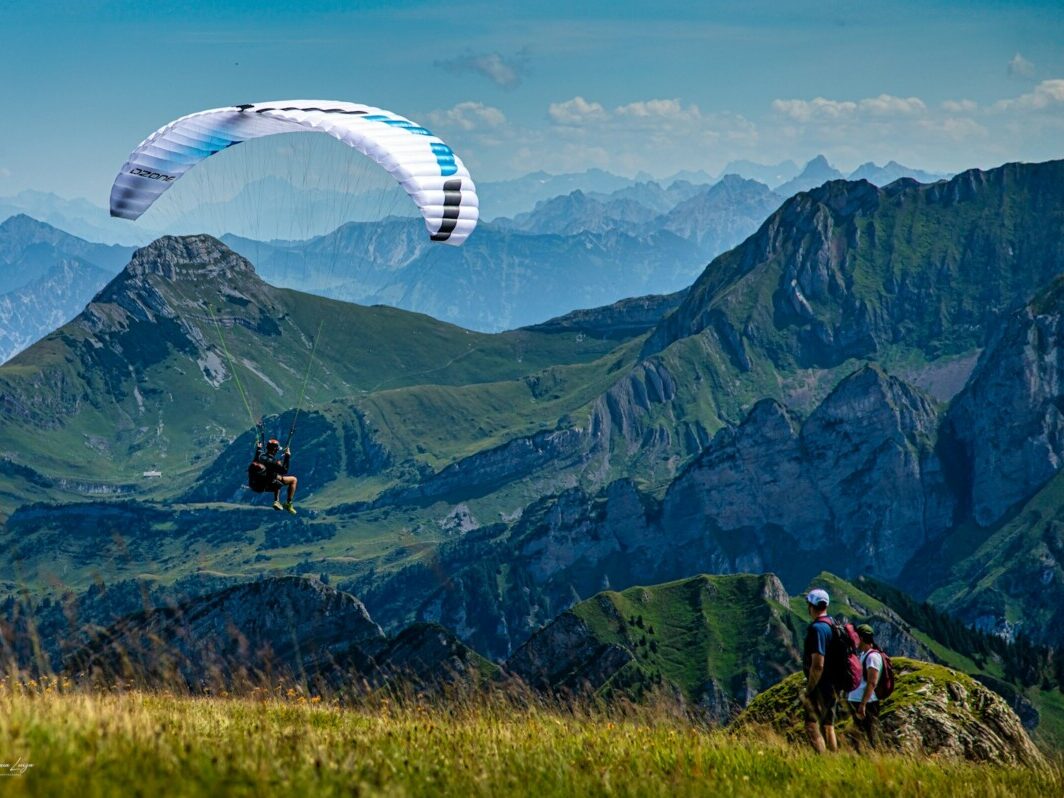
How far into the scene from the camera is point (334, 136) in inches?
1626

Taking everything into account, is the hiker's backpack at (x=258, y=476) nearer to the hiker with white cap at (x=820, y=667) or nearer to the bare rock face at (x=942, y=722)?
the bare rock face at (x=942, y=722)

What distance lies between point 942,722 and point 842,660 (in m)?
2.51

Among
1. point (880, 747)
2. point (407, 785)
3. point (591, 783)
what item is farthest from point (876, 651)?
point (407, 785)

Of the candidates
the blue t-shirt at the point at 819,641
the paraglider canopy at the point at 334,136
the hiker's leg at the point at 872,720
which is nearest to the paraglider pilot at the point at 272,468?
the paraglider canopy at the point at 334,136

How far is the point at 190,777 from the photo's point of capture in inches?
448

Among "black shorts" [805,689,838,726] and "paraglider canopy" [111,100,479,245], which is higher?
"paraglider canopy" [111,100,479,245]

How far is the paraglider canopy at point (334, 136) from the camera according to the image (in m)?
41.1

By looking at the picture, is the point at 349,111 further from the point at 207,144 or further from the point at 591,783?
the point at 591,783

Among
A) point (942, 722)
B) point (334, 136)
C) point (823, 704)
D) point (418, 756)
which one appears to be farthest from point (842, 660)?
point (334, 136)

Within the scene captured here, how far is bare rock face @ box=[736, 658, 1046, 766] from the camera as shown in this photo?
21.1 metres

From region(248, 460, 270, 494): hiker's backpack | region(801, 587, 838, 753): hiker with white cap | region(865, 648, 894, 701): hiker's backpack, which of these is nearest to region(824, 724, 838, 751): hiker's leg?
region(801, 587, 838, 753): hiker with white cap

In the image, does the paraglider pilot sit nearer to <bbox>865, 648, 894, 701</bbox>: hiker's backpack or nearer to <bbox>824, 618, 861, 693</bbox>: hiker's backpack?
<bbox>824, 618, 861, 693</bbox>: hiker's backpack

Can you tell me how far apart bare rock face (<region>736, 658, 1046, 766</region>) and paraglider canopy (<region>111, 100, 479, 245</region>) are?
74.8 ft

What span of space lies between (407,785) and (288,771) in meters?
1.18
